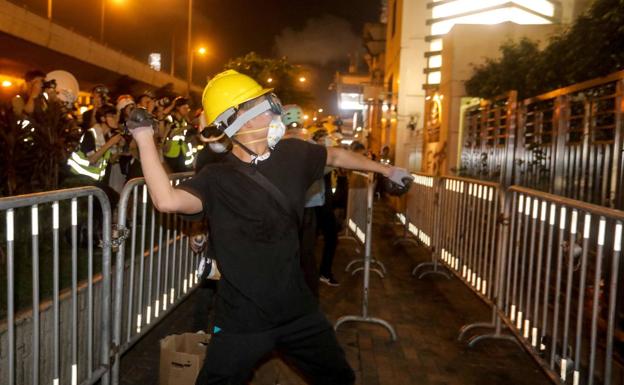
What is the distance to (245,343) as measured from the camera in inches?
114

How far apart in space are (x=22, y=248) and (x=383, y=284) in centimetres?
440

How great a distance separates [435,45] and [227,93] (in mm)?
24463

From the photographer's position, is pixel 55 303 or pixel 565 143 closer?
pixel 55 303

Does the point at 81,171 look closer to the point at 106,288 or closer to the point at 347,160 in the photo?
the point at 106,288

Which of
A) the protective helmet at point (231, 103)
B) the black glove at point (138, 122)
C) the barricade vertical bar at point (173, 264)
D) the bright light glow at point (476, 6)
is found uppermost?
the bright light glow at point (476, 6)

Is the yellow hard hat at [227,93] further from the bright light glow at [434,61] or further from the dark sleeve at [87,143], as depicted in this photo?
the bright light glow at [434,61]

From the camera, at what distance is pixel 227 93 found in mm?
3111

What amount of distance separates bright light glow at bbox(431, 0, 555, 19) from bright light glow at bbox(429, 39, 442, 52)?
106 cm

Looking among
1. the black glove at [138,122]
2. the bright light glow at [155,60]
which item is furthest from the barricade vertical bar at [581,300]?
the bright light glow at [155,60]

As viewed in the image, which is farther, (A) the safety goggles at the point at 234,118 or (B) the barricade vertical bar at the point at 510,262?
(B) the barricade vertical bar at the point at 510,262

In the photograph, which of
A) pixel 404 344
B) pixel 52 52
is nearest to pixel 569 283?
pixel 404 344

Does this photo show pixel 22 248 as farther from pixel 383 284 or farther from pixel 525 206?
pixel 525 206

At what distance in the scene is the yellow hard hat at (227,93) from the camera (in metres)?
3.10

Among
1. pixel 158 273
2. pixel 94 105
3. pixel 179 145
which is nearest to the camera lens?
pixel 158 273
